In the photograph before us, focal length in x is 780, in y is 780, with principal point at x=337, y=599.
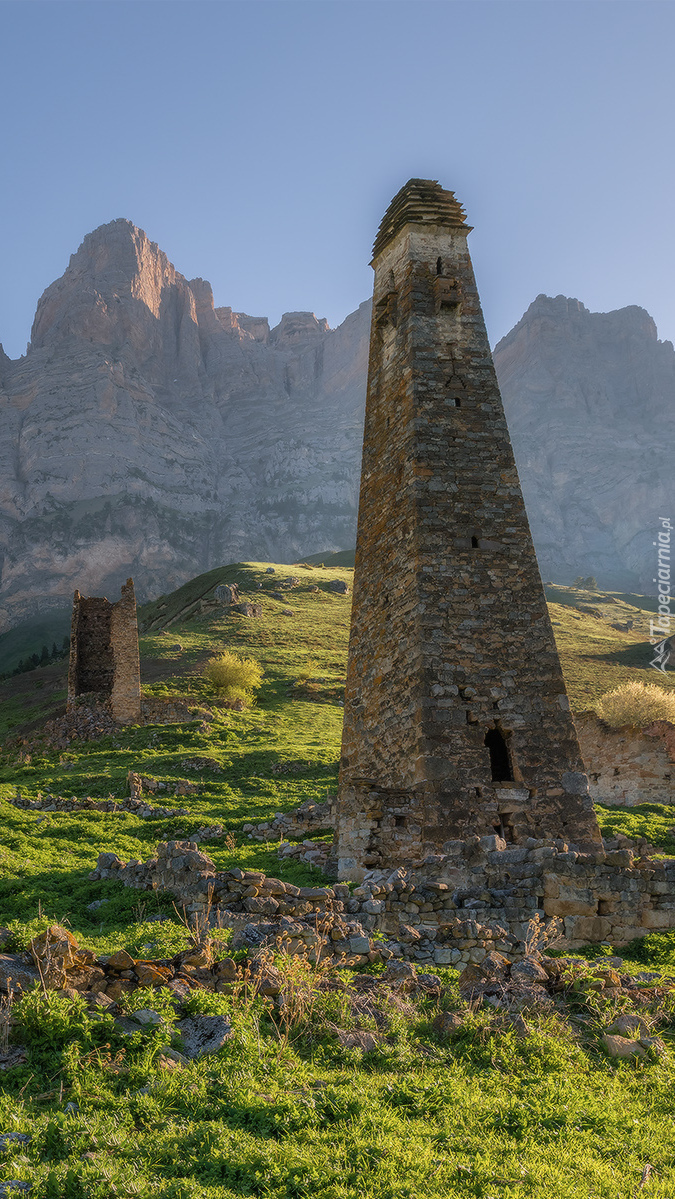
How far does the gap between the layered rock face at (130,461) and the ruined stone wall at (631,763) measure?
119m

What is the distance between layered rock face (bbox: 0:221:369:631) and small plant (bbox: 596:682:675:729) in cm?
11371

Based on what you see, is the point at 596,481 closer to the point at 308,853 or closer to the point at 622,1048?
the point at 308,853

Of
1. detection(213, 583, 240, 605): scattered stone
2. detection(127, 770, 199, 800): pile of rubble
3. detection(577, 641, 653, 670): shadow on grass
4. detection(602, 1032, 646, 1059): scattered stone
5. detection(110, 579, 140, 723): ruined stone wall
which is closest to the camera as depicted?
detection(602, 1032, 646, 1059): scattered stone

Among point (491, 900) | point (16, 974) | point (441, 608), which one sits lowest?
point (491, 900)

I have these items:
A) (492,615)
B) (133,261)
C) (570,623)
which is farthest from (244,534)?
(492,615)

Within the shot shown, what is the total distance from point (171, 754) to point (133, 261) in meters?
194

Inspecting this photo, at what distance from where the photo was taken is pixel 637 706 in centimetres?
2842

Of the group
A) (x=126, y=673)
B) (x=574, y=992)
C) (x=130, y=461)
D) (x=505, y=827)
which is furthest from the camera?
(x=130, y=461)

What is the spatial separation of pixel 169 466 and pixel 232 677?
136 metres

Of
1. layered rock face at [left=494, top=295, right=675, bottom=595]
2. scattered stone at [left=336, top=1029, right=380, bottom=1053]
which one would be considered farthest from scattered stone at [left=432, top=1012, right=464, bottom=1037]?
layered rock face at [left=494, top=295, right=675, bottom=595]

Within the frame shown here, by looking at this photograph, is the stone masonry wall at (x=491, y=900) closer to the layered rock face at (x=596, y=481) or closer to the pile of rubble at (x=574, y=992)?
the pile of rubble at (x=574, y=992)

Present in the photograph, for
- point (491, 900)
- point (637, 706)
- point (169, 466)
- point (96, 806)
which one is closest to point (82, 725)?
point (96, 806)

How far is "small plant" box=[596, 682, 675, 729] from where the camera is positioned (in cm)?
2789

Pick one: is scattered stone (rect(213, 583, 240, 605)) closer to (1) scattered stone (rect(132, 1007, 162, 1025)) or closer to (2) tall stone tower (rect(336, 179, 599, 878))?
(2) tall stone tower (rect(336, 179, 599, 878))
